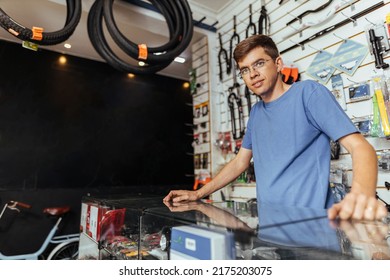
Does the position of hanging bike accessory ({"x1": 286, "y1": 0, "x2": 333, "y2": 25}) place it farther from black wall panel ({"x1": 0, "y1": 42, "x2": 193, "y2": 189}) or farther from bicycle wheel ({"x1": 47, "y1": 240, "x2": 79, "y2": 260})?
bicycle wheel ({"x1": 47, "y1": 240, "x2": 79, "y2": 260})

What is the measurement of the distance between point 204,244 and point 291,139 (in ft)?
2.47

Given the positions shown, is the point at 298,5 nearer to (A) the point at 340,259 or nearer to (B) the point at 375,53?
(B) the point at 375,53

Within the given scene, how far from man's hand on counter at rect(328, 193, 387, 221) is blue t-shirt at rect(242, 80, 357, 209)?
16.7 inches

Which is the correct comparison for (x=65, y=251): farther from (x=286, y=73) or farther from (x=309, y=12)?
(x=309, y=12)

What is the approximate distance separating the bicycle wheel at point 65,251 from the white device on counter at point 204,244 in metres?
2.80

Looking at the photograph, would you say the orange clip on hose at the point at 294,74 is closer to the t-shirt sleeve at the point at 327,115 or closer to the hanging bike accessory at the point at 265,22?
the hanging bike accessory at the point at 265,22

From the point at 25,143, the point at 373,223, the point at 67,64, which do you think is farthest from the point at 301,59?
the point at 25,143

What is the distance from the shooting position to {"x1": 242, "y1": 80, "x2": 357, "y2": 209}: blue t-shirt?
1005 mm

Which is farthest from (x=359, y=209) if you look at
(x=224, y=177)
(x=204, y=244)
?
(x=224, y=177)

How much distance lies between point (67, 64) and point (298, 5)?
283 centimetres

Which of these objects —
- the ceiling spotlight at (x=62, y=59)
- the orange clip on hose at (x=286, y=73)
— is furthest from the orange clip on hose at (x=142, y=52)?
the ceiling spotlight at (x=62, y=59)

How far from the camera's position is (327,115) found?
0.93 metres

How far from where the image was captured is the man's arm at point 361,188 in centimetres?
52
